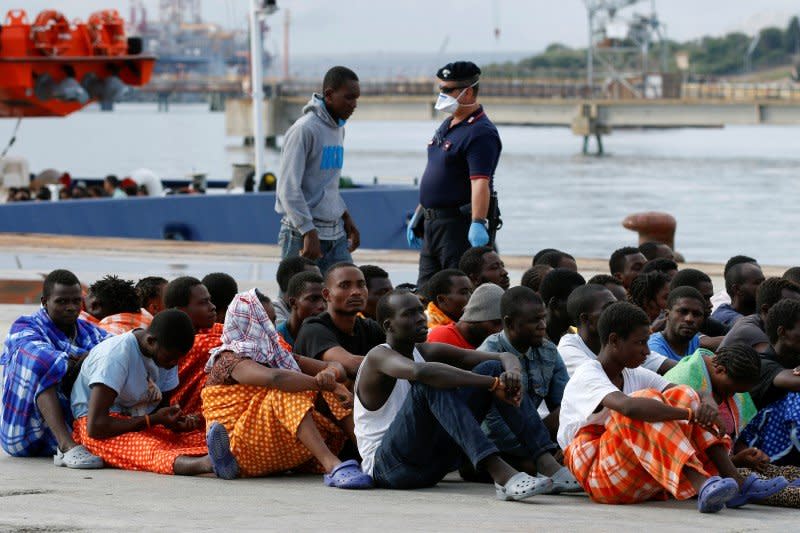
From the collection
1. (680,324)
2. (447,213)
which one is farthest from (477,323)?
(447,213)

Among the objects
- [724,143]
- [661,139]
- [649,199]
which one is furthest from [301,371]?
[661,139]

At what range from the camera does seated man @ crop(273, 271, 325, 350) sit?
314 inches

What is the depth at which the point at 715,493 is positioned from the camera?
20.1 ft

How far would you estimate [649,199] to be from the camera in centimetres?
5522

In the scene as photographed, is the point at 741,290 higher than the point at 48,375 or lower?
higher

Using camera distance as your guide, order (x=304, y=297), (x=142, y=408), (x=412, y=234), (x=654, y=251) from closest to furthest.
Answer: (x=142, y=408) → (x=304, y=297) → (x=412, y=234) → (x=654, y=251)

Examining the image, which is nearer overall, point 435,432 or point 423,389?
point 423,389

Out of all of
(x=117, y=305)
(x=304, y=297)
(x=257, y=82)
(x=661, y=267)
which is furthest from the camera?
(x=257, y=82)

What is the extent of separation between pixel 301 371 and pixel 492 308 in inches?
37.0

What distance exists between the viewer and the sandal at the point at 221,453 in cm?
702

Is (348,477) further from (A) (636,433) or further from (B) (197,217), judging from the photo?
(B) (197,217)

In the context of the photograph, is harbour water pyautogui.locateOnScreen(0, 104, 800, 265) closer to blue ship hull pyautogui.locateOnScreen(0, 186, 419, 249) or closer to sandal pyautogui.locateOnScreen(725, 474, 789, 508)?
blue ship hull pyautogui.locateOnScreen(0, 186, 419, 249)

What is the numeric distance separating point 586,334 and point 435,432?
101 centimetres

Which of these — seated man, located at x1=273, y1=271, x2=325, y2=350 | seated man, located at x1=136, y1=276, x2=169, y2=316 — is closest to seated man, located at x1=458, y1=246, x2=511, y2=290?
seated man, located at x1=273, y1=271, x2=325, y2=350
